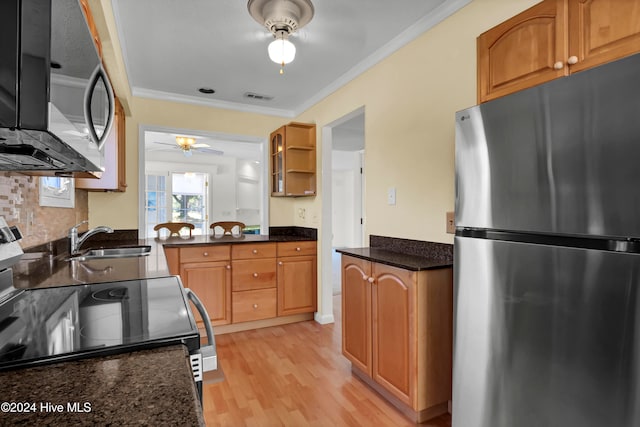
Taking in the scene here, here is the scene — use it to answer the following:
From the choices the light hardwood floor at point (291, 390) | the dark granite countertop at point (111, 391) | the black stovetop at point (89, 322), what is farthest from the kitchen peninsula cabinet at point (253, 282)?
the dark granite countertop at point (111, 391)

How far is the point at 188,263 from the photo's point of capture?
10.1 ft

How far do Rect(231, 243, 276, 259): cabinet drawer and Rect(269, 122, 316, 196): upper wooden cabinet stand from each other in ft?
2.07

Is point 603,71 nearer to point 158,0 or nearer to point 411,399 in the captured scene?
point 411,399

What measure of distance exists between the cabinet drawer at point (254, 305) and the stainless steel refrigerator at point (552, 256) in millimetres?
2289

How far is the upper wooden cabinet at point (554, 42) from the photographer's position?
1.07 m

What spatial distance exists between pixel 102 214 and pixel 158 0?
2.13 metres

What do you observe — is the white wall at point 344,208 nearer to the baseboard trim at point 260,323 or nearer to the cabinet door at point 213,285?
the baseboard trim at point 260,323

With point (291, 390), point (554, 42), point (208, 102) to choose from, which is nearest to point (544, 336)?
point (554, 42)

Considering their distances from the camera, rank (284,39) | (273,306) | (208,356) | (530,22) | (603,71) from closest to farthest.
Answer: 1. (208,356)
2. (603,71)
3. (530,22)
4. (284,39)
5. (273,306)

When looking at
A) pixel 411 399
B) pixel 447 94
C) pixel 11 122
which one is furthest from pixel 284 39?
pixel 411 399

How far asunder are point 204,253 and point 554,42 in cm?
290

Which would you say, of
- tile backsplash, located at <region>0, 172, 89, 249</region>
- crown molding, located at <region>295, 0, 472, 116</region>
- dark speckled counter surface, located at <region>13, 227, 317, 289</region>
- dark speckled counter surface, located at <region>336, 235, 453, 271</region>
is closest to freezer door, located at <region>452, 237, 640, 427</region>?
dark speckled counter surface, located at <region>336, 235, 453, 271</region>

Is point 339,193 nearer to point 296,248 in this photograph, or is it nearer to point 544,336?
point 296,248

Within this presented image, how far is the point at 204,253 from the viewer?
124 inches
